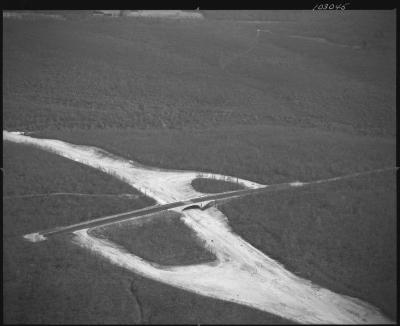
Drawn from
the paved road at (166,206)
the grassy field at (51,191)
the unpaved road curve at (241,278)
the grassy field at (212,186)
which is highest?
the grassy field at (51,191)

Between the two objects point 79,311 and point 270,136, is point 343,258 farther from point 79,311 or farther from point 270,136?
point 270,136

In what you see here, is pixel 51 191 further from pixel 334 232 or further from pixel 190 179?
pixel 334 232

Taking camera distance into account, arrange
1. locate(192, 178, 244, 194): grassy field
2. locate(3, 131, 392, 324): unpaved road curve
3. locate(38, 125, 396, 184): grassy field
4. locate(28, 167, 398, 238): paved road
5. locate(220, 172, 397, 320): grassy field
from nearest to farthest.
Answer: locate(3, 131, 392, 324): unpaved road curve → locate(220, 172, 397, 320): grassy field → locate(28, 167, 398, 238): paved road → locate(192, 178, 244, 194): grassy field → locate(38, 125, 396, 184): grassy field

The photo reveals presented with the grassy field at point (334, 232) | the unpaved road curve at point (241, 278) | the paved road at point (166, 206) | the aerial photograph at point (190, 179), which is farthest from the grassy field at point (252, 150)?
the unpaved road curve at point (241, 278)

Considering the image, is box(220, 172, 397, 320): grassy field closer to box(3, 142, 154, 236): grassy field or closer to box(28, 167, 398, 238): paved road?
box(28, 167, 398, 238): paved road

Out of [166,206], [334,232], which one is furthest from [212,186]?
[334,232]

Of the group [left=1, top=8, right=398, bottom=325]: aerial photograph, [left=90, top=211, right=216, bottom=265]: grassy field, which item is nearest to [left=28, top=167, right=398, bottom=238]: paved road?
[left=1, top=8, right=398, bottom=325]: aerial photograph

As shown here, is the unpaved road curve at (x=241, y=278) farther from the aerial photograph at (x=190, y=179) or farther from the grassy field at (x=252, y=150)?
the grassy field at (x=252, y=150)
